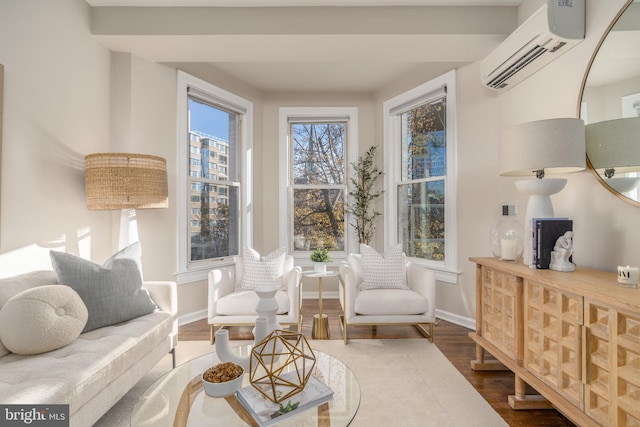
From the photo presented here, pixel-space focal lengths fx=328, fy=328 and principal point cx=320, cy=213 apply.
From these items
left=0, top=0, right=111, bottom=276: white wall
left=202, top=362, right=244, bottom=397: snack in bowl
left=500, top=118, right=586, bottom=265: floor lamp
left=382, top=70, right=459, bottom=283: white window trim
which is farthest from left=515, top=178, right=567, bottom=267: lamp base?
left=0, top=0, right=111, bottom=276: white wall

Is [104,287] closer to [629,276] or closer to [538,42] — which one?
[629,276]

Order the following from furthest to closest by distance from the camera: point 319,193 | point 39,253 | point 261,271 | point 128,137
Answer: point 319,193 → point 261,271 → point 128,137 → point 39,253

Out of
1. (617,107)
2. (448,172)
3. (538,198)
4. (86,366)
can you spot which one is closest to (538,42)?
(617,107)

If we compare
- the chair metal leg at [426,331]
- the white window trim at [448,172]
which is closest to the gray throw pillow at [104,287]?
the chair metal leg at [426,331]

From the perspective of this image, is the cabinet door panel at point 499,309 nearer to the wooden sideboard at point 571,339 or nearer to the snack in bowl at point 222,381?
the wooden sideboard at point 571,339

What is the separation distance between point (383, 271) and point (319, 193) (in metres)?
1.84

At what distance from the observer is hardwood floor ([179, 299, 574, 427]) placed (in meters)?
1.92

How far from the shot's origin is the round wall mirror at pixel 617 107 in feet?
5.68

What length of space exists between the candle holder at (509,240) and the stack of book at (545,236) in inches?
10.7

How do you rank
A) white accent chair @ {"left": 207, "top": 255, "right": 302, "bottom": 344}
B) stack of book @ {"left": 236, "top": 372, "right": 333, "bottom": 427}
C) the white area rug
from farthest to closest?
white accent chair @ {"left": 207, "top": 255, "right": 302, "bottom": 344}, the white area rug, stack of book @ {"left": 236, "top": 372, "right": 333, "bottom": 427}

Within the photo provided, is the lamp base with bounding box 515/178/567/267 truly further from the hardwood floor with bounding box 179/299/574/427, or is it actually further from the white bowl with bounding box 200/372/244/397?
the white bowl with bounding box 200/372/244/397

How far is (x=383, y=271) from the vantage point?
3.27 metres

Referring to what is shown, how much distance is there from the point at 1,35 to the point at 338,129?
353 centimetres

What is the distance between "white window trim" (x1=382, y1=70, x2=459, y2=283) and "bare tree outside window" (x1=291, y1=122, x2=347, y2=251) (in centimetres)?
67
